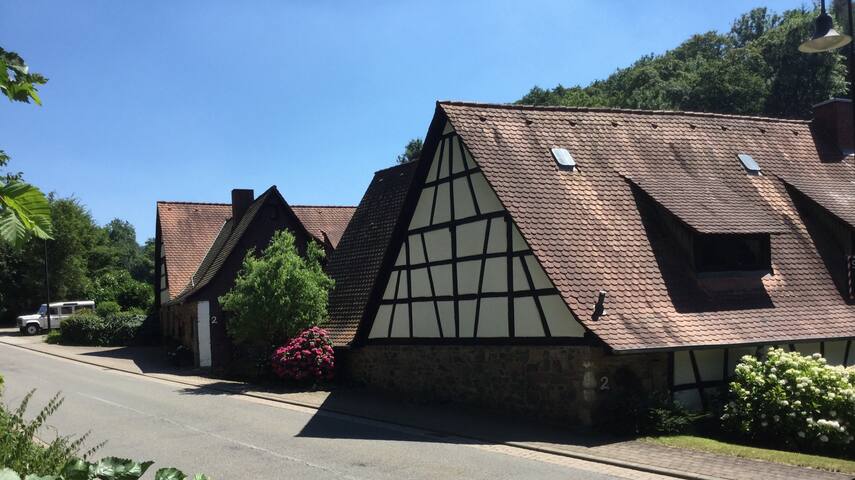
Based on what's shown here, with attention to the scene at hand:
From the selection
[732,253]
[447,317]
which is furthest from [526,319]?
[732,253]

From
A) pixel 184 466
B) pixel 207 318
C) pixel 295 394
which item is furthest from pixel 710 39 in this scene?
pixel 184 466

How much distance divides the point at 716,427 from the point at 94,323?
36.0 m

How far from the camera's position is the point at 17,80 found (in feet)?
9.73

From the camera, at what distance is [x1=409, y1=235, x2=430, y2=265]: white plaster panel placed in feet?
62.0

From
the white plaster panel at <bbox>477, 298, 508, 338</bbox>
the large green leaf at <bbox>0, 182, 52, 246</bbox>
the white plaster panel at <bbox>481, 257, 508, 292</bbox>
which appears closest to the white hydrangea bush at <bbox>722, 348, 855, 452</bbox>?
the white plaster panel at <bbox>477, 298, 508, 338</bbox>

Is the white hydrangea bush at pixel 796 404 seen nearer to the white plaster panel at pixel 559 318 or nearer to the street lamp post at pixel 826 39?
the white plaster panel at pixel 559 318

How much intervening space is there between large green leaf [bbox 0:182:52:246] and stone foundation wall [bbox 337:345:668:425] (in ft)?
39.3

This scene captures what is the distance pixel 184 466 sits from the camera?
11.0 meters

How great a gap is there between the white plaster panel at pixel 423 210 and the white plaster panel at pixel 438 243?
0.36 metres

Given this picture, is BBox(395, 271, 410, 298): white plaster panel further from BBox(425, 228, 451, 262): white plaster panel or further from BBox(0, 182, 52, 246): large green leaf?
BBox(0, 182, 52, 246): large green leaf

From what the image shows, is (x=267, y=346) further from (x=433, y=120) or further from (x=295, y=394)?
(x=433, y=120)

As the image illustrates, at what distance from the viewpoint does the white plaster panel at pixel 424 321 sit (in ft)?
60.2

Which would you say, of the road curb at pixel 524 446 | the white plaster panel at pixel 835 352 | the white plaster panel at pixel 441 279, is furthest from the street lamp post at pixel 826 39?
the white plaster panel at pixel 441 279

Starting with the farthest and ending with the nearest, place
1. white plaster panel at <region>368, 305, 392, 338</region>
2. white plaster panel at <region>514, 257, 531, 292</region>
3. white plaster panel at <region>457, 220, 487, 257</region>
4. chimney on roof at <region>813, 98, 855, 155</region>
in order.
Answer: chimney on roof at <region>813, 98, 855, 155</region> → white plaster panel at <region>368, 305, 392, 338</region> → white plaster panel at <region>457, 220, 487, 257</region> → white plaster panel at <region>514, 257, 531, 292</region>
